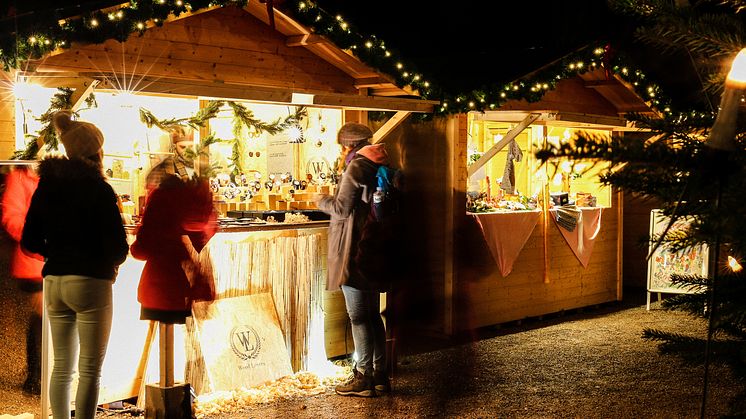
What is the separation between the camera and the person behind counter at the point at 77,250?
4.45 metres

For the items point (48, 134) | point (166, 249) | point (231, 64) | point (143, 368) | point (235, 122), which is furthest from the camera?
point (235, 122)

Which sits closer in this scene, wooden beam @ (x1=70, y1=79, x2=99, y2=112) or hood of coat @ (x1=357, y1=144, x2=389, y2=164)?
wooden beam @ (x1=70, y1=79, x2=99, y2=112)

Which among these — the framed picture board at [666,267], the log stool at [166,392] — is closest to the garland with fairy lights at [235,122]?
the log stool at [166,392]

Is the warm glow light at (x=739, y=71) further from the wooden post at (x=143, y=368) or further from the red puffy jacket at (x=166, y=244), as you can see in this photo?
the wooden post at (x=143, y=368)

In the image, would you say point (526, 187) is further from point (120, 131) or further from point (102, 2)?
point (102, 2)

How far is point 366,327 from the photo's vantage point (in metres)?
6.24

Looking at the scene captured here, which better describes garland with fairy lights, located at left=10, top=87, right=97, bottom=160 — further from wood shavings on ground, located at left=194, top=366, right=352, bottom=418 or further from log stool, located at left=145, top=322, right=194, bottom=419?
wood shavings on ground, located at left=194, top=366, right=352, bottom=418

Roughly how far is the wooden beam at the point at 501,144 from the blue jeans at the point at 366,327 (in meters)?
3.41

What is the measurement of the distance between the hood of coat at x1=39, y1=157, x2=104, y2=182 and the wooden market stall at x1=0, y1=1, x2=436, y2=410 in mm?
1219

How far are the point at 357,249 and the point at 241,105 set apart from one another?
2503 millimetres

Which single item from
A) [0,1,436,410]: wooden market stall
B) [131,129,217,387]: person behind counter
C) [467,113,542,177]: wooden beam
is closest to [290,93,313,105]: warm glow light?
[0,1,436,410]: wooden market stall

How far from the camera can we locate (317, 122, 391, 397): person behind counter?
6125mm

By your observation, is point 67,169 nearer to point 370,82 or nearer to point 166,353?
point 166,353

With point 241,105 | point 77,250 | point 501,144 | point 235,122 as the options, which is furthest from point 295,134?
point 77,250
